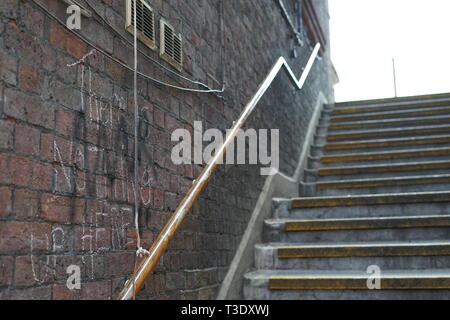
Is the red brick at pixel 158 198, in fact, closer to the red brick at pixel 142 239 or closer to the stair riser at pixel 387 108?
the red brick at pixel 142 239

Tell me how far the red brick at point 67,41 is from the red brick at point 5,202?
0.52 meters

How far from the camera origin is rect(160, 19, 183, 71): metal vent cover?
2.28m

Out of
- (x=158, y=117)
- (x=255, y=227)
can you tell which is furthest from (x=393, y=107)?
(x=158, y=117)

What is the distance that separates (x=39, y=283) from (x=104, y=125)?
0.63 m

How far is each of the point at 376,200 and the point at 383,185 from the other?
589 millimetres

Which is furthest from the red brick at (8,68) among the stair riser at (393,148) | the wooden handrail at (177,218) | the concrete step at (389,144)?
the concrete step at (389,144)

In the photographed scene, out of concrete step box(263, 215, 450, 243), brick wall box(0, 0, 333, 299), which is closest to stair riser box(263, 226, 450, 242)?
concrete step box(263, 215, 450, 243)

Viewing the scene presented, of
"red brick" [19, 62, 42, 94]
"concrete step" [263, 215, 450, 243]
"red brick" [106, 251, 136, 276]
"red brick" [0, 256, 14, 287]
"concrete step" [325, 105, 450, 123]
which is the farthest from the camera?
"concrete step" [325, 105, 450, 123]

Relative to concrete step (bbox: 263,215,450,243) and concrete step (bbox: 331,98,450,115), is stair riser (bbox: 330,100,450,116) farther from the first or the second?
concrete step (bbox: 263,215,450,243)

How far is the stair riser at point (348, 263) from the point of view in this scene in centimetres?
288

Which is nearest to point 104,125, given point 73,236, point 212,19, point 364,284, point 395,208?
point 73,236

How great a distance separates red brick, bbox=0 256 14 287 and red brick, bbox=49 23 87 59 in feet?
2.27

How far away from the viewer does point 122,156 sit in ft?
6.29

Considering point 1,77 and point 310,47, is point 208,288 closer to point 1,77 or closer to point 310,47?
point 1,77
